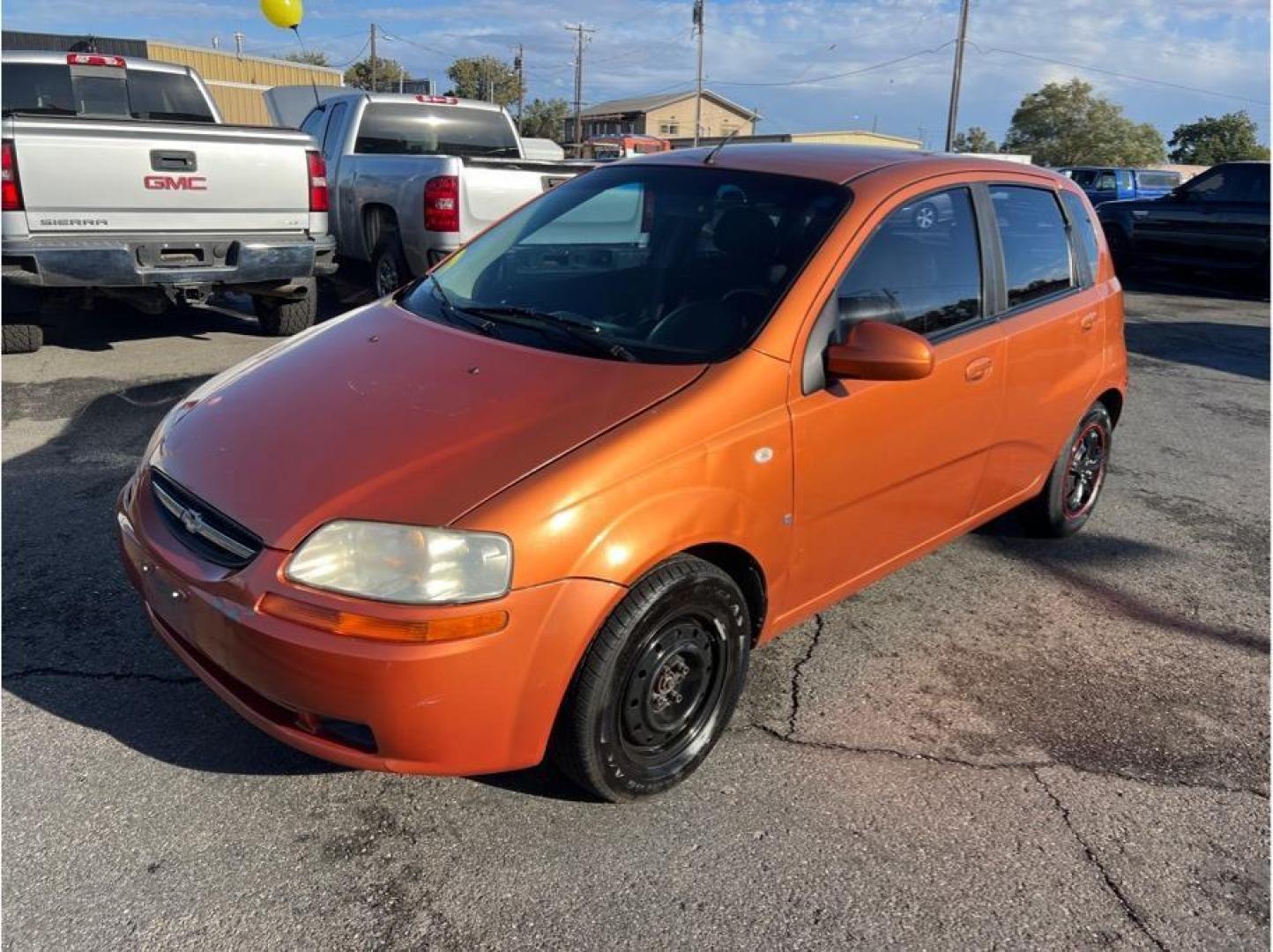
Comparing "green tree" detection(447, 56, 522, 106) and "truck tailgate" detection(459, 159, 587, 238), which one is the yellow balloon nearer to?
"truck tailgate" detection(459, 159, 587, 238)

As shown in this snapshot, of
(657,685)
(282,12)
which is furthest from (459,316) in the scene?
(282,12)

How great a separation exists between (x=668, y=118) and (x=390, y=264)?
75539 millimetres

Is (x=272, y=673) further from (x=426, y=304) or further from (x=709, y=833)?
(x=426, y=304)

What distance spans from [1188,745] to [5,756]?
3.58 metres

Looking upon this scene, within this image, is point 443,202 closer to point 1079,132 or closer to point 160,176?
point 160,176

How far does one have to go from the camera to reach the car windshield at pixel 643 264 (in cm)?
307

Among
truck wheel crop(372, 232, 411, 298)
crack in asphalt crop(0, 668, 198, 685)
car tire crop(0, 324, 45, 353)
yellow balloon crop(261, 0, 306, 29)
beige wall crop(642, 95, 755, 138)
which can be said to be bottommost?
crack in asphalt crop(0, 668, 198, 685)

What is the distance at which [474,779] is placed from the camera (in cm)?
289

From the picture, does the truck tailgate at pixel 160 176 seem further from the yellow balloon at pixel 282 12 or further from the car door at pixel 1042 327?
the yellow balloon at pixel 282 12

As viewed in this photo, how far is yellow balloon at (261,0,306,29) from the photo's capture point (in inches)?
632

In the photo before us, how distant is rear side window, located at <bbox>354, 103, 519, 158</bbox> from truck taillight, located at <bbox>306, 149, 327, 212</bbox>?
91.6 inches

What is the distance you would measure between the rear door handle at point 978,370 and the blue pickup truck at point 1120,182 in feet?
73.7

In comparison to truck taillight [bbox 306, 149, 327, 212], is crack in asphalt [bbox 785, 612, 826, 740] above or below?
below

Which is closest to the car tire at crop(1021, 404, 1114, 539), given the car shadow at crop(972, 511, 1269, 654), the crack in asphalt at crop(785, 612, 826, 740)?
the car shadow at crop(972, 511, 1269, 654)
